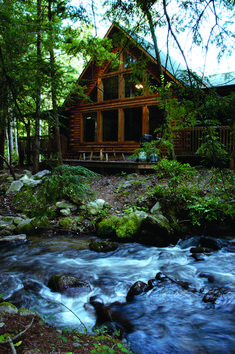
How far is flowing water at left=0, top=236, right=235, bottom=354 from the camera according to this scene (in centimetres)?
279

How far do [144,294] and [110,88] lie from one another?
596 inches

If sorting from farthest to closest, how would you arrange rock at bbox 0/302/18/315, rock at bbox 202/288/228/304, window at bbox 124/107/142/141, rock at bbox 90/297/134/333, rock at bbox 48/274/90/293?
window at bbox 124/107/142/141, rock at bbox 48/274/90/293, rock at bbox 202/288/228/304, rock at bbox 90/297/134/333, rock at bbox 0/302/18/315

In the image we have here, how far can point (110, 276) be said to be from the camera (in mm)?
4328

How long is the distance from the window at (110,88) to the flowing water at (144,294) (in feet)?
40.2

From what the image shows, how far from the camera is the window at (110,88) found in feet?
51.5

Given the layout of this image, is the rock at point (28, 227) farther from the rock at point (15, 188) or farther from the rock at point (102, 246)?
the rock at point (15, 188)

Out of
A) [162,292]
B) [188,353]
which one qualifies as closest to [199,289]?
[162,292]

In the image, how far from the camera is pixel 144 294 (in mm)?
3584

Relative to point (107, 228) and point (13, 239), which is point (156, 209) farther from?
point (13, 239)

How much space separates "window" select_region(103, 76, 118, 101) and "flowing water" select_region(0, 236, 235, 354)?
40.2 feet

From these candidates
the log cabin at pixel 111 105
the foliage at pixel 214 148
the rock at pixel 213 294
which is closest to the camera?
the rock at pixel 213 294

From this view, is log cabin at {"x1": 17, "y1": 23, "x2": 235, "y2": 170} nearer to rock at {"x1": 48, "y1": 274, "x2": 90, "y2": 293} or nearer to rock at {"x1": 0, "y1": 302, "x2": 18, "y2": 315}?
rock at {"x1": 48, "y1": 274, "x2": 90, "y2": 293}

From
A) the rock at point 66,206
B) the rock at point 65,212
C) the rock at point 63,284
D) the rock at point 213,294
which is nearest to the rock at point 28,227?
the rock at point 65,212

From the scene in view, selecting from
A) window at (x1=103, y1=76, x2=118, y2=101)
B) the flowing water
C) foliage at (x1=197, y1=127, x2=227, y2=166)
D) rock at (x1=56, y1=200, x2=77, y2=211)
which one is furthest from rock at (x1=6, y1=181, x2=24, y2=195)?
window at (x1=103, y1=76, x2=118, y2=101)
